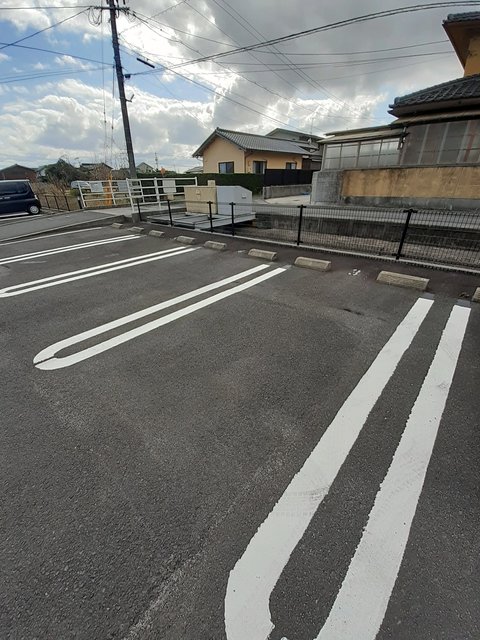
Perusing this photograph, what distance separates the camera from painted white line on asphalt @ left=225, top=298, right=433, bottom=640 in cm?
121

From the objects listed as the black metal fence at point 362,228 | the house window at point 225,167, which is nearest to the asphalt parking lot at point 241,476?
the black metal fence at point 362,228

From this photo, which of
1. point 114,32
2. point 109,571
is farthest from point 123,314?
point 114,32

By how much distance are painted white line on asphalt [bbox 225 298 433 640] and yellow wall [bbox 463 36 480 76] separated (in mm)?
15273

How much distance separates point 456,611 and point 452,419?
1311mm

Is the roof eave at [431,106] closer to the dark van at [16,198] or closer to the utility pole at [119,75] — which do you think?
the utility pole at [119,75]

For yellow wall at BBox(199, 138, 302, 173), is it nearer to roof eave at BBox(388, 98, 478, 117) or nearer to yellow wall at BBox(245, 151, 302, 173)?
yellow wall at BBox(245, 151, 302, 173)

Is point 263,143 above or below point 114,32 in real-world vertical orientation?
below

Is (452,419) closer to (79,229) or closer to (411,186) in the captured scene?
(411,186)

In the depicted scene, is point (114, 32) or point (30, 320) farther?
point (114, 32)

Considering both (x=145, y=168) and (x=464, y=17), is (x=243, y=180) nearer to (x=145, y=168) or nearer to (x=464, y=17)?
(x=464, y=17)

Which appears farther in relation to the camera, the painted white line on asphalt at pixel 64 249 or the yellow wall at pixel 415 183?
the yellow wall at pixel 415 183

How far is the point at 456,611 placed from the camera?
48.0 inches

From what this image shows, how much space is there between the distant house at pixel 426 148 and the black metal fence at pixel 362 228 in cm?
147

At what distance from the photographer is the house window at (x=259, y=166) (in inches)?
832
